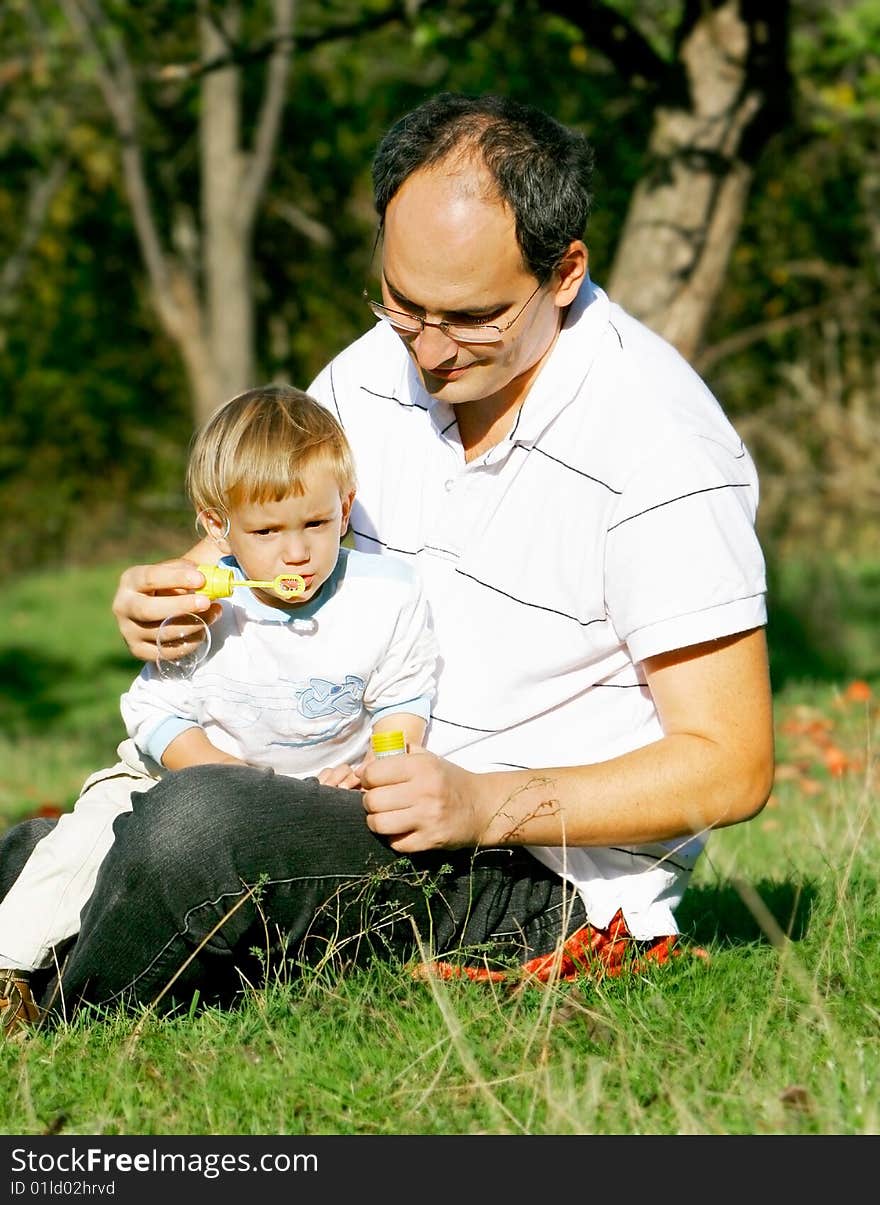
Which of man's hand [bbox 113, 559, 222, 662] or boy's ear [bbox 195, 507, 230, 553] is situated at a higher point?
boy's ear [bbox 195, 507, 230, 553]

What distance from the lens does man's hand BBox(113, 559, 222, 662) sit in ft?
9.62

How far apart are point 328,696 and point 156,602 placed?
0.37 metres

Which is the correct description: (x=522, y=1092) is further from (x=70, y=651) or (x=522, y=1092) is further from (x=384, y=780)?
(x=70, y=651)

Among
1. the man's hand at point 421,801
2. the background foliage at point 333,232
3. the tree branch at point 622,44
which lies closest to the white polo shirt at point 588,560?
the man's hand at point 421,801

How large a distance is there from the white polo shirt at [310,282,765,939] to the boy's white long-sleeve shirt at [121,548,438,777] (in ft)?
0.37

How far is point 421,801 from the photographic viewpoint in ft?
8.75

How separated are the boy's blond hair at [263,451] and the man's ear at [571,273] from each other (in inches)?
19.6

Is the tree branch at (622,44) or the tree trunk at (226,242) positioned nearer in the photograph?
the tree branch at (622,44)

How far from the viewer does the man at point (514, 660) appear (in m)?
2.73

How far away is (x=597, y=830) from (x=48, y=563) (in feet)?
49.9

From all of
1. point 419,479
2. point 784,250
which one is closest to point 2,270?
point 784,250

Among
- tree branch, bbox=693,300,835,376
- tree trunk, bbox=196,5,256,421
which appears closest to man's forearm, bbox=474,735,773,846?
tree branch, bbox=693,300,835,376

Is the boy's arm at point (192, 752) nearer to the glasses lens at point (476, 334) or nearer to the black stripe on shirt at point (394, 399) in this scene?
the black stripe on shirt at point (394, 399)

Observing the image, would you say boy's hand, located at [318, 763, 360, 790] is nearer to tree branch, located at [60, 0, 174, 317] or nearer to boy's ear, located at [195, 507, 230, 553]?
boy's ear, located at [195, 507, 230, 553]
